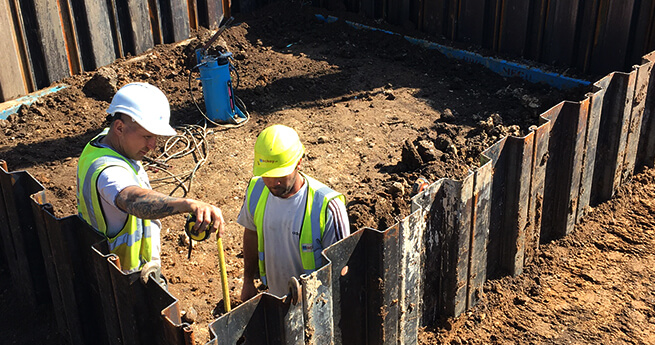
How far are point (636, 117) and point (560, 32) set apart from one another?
2998 millimetres

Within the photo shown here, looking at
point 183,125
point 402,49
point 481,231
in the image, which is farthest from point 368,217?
point 402,49

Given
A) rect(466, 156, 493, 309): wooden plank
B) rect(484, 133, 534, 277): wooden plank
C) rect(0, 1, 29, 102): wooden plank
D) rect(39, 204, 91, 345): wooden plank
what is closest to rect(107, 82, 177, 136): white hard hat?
rect(39, 204, 91, 345): wooden plank

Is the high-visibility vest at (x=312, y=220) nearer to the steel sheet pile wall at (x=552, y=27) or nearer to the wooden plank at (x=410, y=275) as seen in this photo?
the wooden plank at (x=410, y=275)

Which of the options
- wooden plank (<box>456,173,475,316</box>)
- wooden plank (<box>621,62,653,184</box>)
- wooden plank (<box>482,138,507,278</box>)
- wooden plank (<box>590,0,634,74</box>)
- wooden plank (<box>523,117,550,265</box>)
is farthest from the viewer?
wooden plank (<box>590,0,634,74</box>)

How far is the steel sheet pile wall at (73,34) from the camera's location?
9.80 m

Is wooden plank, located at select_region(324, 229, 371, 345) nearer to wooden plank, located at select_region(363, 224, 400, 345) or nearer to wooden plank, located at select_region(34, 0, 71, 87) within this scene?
wooden plank, located at select_region(363, 224, 400, 345)

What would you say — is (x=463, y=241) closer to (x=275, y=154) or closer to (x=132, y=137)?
(x=275, y=154)

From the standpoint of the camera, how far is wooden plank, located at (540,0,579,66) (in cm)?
1000

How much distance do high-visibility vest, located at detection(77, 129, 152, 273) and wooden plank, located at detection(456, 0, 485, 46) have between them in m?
7.90

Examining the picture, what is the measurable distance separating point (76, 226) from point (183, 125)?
5.06 m

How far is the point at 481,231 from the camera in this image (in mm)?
5953

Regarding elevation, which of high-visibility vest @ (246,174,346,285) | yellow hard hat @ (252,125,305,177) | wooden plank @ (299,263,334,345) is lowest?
wooden plank @ (299,263,334,345)

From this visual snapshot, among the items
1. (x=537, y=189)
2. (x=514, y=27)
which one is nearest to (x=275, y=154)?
(x=537, y=189)

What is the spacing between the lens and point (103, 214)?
4719mm
